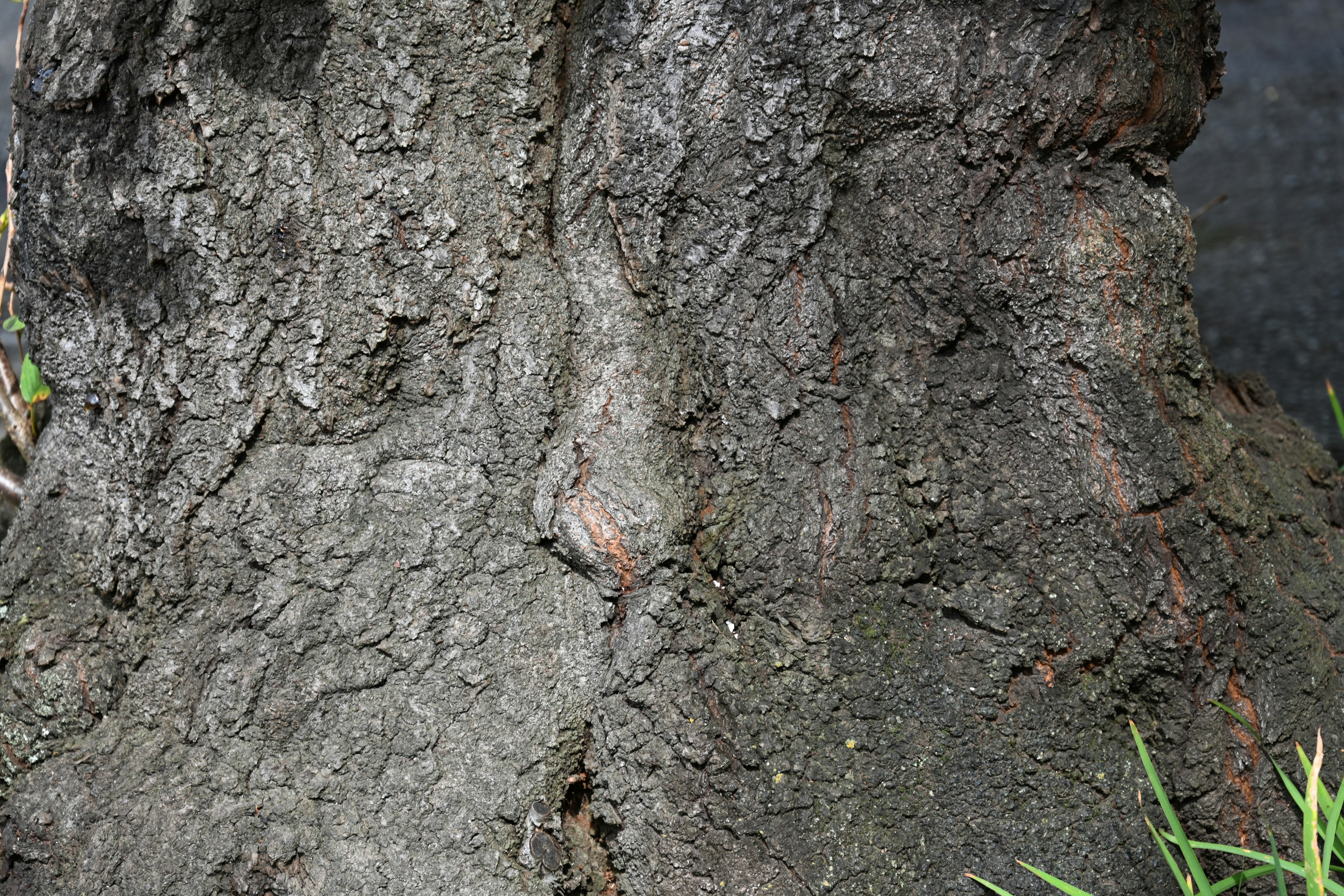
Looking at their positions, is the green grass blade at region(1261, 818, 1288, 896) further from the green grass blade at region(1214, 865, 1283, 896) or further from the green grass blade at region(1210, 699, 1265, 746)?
the green grass blade at region(1210, 699, 1265, 746)

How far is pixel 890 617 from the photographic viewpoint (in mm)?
1294

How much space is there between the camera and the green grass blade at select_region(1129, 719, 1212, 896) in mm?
1182

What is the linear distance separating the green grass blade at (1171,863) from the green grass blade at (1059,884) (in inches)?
4.4

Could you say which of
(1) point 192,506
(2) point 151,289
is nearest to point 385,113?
(2) point 151,289

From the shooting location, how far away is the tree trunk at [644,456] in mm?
1236

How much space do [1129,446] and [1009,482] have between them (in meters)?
0.16

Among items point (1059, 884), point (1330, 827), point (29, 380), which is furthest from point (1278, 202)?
point (29, 380)

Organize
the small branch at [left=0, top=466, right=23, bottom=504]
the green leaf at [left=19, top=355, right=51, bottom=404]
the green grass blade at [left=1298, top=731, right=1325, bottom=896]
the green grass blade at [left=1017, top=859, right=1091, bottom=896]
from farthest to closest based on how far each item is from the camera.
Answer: the small branch at [left=0, top=466, right=23, bottom=504] → the green leaf at [left=19, top=355, right=51, bottom=404] → the green grass blade at [left=1017, top=859, right=1091, bottom=896] → the green grass blade at [left=1298, top=731, right=1325, bottom=896]

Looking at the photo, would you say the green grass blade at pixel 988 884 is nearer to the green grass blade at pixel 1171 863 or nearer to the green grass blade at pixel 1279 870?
the green grass blade at pixel 1171 863

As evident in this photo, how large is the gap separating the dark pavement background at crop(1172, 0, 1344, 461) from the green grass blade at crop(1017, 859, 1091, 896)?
2.52 metres

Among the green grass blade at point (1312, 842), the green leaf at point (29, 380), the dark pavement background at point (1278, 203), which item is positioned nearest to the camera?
the green grass blade at point (1312, 842)

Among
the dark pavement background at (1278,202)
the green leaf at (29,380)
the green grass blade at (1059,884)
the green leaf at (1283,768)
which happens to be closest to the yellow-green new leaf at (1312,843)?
the green leaf at (1283,768)

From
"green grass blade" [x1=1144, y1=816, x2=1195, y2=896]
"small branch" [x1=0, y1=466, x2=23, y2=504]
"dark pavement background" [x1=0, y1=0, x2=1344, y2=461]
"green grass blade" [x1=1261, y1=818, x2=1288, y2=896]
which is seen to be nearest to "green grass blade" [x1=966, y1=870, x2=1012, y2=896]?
"green grass blade" [x1=1144, y1=816, x2=1195, y2=896]

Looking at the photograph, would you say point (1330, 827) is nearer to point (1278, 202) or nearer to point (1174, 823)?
point (1174, 823)
